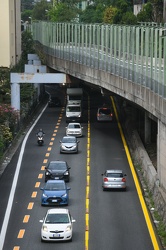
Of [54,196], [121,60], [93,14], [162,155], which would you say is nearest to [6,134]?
[121,60]

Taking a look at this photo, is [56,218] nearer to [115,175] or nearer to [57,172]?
[115,175]

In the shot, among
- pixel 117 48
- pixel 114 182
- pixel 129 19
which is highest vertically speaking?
pixel 129 19

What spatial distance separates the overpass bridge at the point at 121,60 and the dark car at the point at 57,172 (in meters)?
7.37

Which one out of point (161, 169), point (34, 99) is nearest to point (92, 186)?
point (161, 169)

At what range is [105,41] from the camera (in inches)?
3423

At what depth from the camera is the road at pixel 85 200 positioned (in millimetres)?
47500

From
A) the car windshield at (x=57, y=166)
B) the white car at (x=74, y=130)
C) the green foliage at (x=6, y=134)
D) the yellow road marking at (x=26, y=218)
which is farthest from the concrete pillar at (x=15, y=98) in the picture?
the yellow road marking at (x=26, y=218)

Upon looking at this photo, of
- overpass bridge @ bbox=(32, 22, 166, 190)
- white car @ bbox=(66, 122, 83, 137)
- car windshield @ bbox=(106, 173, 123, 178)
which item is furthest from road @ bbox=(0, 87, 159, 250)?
overpass bridge @ bbox=(32, 22, 166, 190)

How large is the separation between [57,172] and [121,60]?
1788cm

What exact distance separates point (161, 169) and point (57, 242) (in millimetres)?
12147

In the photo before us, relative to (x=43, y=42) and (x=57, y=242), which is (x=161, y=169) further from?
(x=43, y=42)

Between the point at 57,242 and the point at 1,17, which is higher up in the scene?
the point at 1,17

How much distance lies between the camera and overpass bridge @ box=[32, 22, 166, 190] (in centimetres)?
5850

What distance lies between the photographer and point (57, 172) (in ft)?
205
